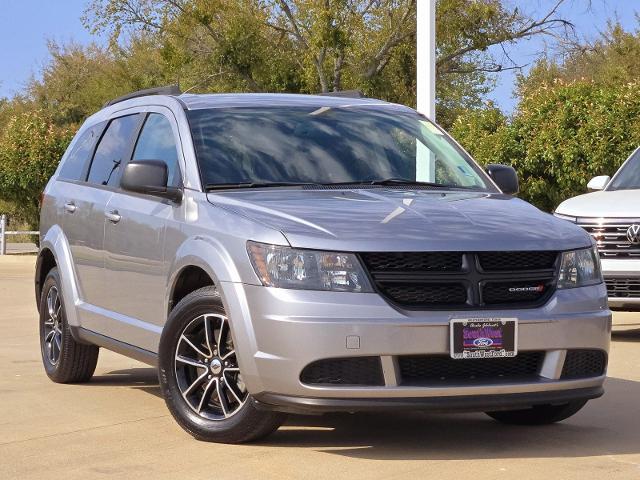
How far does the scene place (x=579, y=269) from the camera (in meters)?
6.55

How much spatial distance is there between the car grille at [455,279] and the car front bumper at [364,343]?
2.8 inches

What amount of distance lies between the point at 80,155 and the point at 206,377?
119 inches

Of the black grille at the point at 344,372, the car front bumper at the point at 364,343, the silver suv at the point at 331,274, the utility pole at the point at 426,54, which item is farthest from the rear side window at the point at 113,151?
the utility pole at the point at 426,54

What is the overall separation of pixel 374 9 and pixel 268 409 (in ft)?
108

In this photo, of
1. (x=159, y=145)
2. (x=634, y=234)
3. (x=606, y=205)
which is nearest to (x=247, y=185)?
(x=159, y=145)

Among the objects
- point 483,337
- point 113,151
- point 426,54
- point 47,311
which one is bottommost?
point 47,311

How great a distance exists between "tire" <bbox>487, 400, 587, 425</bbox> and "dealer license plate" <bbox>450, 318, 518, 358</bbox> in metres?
1.06

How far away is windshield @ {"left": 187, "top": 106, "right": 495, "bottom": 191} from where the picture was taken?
725 cm

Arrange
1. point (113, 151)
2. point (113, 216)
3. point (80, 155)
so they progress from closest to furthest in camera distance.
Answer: point (113, 216), point (113, 151), point (80, 155)

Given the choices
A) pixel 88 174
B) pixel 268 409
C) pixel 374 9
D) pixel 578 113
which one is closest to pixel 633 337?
pixel 88 174

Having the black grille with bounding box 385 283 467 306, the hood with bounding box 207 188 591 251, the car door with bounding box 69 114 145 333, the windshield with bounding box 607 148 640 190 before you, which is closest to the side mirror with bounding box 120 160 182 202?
the hood with bounding box 207 188 591 251

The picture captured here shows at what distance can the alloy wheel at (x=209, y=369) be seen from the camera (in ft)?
21.4

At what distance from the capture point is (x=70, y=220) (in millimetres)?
8797

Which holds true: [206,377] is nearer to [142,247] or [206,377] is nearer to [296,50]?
[142,247]
